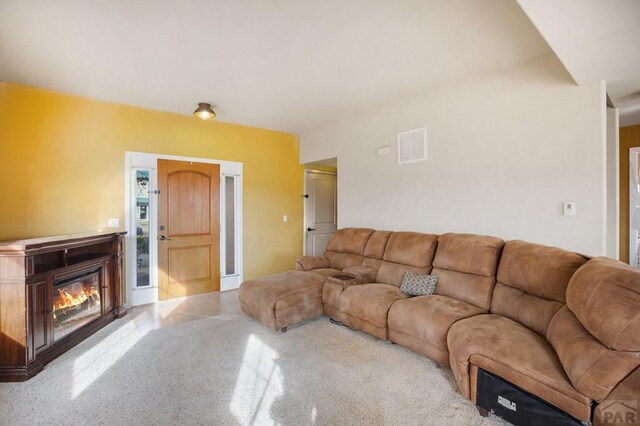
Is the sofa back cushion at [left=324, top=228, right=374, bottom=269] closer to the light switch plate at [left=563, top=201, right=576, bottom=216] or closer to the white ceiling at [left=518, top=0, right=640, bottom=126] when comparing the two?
the light switch plate at [left=563, top=201, right=576, bottom=216]

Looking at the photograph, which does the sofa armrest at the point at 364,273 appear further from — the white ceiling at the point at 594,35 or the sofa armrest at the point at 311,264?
the white ceiling at the point at 594,35

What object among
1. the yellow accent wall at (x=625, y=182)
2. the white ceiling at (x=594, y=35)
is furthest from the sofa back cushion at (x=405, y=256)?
the yellow accent wall at (x=625, y=182)

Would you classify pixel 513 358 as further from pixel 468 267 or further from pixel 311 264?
pixel 311 264

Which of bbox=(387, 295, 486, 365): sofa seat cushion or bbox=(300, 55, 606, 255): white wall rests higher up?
bbox=(300, 55, 606, 255): white wall

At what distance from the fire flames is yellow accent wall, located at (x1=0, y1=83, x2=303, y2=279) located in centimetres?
95

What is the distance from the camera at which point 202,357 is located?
2.59 m

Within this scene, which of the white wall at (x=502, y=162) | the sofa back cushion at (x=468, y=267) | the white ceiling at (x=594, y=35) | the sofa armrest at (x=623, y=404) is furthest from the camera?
the sofa back cushion at (x=468, y=267)

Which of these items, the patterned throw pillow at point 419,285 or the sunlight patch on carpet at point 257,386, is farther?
the patterned throw pillow at point 419,285

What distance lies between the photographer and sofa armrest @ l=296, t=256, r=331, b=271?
4.01m

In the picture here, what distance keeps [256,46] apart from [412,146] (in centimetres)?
219

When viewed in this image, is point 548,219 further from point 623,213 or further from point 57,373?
point 57,373

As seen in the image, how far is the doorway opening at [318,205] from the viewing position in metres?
5.78

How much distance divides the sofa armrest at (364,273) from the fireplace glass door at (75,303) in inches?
108

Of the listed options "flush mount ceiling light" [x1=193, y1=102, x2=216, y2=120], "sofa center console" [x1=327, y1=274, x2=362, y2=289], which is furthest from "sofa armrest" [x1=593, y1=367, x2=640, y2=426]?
"flush mount ceiling light" [x1=193, y1=102, x2=216, y2=120]
